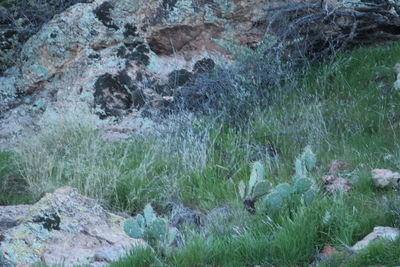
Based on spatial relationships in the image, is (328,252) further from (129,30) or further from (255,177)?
(129,30)

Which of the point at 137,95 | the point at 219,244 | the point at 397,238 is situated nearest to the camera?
the point at 397,238

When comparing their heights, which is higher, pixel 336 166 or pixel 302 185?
pixel 302 185

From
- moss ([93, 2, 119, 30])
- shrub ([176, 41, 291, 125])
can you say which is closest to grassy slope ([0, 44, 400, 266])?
shrub ([176, 41, 291, 125])

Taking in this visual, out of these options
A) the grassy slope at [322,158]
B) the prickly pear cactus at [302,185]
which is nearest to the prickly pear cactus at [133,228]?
the grassy slope at [322,158]

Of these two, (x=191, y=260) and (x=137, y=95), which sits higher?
(x=191, y=260)

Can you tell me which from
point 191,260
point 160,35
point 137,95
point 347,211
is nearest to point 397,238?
point 347,211

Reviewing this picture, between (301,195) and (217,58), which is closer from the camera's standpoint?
(301,195)

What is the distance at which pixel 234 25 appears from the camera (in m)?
9.50

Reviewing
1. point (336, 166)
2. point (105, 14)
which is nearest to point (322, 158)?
point (336, 166)

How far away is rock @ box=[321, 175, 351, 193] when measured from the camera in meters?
5.35

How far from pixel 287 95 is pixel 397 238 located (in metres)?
4.36

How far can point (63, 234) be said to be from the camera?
5297mm

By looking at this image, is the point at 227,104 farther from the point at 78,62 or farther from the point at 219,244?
the point at 219,244

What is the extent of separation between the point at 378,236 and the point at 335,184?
1372mm
